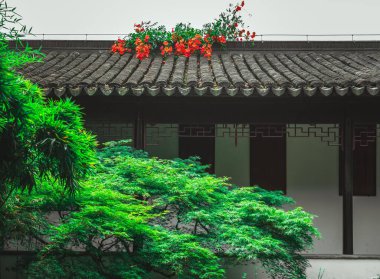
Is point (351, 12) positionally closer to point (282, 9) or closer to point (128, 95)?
point (282, 9)

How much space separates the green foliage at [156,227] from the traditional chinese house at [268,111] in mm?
1284

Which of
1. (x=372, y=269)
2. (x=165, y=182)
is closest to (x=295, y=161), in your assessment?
(x=372, y=269)

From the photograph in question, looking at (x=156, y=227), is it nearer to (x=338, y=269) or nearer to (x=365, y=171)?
(x=338, y=269)

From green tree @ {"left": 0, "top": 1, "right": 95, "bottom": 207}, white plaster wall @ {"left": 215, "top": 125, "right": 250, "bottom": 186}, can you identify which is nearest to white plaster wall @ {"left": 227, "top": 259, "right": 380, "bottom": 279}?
white plaster wall @ {"left": 215, "top": 125, "right": 250, "bottom": 186}

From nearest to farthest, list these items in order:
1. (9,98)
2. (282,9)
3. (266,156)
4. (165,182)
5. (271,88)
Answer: (9,98) < (165,182) < (271,88) < (266,156) < (282,9)

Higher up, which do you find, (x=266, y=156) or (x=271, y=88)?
(x=271, y=88)

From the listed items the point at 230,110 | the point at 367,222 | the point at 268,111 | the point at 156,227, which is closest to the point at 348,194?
the point at 268,111

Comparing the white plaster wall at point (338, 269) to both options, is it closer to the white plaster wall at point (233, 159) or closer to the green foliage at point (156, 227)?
the green foliage at point (156, 227)

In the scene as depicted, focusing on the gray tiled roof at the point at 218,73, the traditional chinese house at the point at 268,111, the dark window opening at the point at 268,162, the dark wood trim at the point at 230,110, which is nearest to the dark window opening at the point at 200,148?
the traditional chinese house at the point at 268,111

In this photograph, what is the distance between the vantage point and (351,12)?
15.3m

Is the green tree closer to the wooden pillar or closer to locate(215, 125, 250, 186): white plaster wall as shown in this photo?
the wooden pillar

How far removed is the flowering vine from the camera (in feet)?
35.8

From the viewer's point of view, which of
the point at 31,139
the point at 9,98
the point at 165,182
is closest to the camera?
the point at 9,98

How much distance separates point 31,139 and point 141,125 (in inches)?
170
